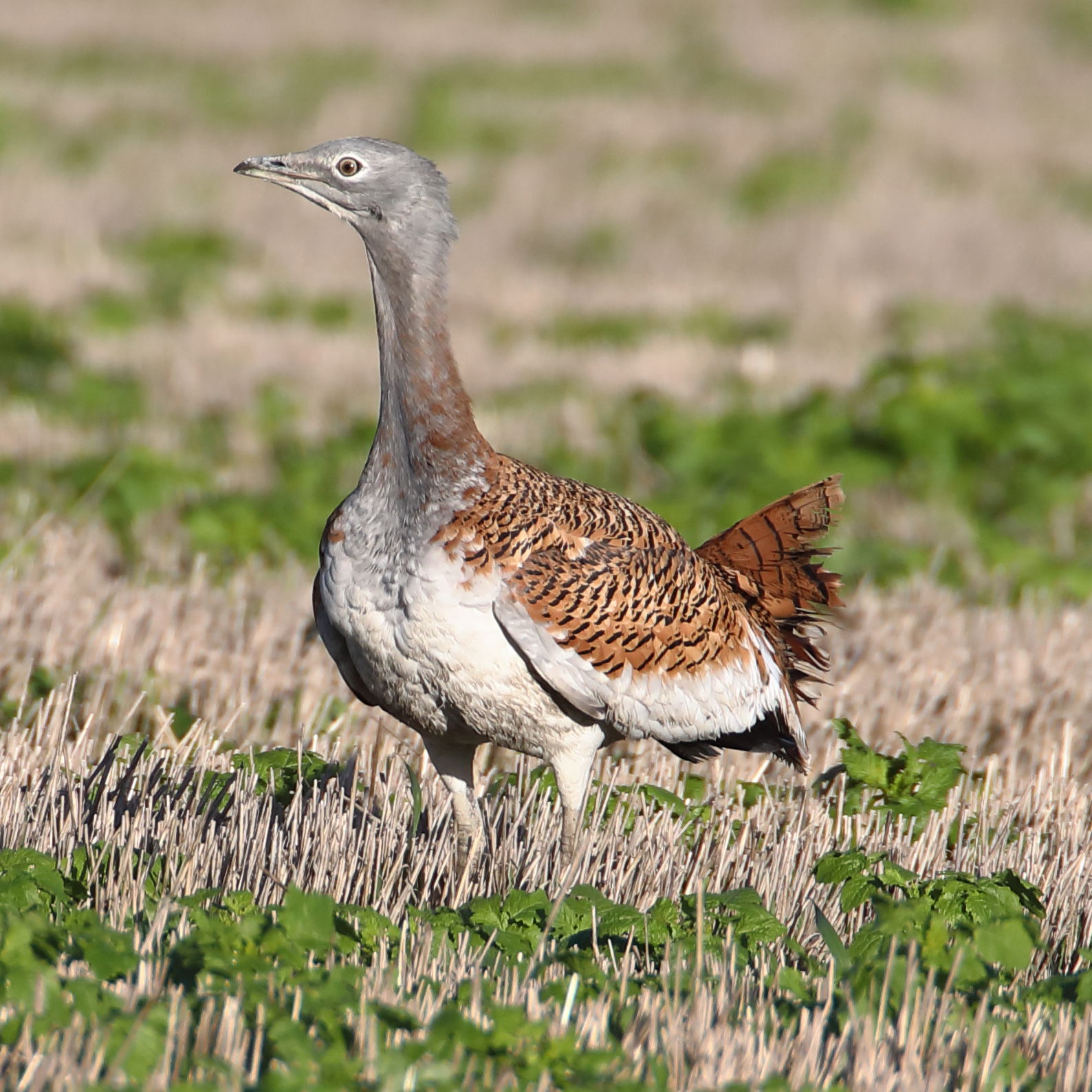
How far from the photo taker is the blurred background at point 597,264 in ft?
28.7

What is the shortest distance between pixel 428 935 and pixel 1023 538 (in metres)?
6.24

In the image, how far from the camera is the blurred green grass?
24.4 ft

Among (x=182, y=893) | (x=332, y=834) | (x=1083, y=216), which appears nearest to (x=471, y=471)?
(x=332, y=834)

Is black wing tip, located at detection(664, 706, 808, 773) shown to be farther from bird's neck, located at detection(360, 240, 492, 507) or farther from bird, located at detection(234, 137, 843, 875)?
bird's neck, located at detection(360, 240, 492, 507)

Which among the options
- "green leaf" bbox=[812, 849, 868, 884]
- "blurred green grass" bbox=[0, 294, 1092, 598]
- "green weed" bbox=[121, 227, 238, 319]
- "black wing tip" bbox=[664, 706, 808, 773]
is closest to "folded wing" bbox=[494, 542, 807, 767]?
"black wing tip" bbox=[664, 706, 808, 773]

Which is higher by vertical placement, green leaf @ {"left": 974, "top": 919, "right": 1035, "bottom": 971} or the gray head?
the gray head

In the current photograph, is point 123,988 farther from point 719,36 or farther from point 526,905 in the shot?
point 719,36

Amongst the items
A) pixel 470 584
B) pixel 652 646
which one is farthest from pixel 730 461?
pixel 470 584

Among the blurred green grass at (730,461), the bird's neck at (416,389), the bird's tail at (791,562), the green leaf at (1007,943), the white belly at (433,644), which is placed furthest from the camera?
the blurred green grass at (730,461)

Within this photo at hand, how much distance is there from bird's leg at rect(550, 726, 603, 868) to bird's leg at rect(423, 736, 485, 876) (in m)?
→ 0.24

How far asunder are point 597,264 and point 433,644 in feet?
42.6

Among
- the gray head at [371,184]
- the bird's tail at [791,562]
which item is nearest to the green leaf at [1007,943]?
the bird's tail at [791,562]

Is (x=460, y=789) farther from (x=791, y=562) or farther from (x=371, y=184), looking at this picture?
(x=371, y=184)

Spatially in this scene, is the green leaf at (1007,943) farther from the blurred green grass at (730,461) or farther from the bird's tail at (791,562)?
the blurred green grass at (730,461)
